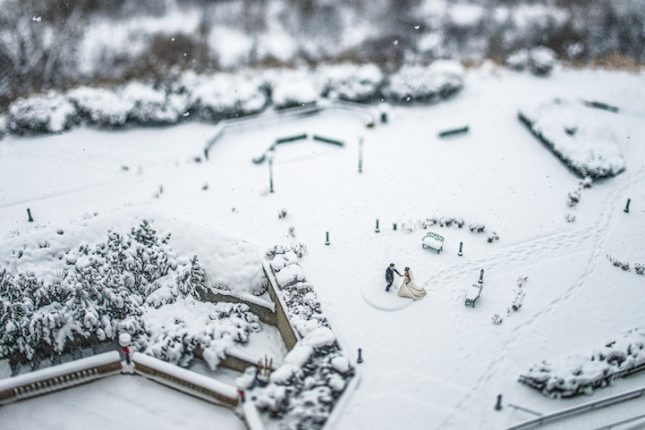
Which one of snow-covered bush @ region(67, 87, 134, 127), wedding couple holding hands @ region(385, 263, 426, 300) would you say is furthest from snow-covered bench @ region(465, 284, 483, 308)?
snow-covered bush @ region(67, 87, 134, 127)

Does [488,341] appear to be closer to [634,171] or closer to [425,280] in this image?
[425,280]

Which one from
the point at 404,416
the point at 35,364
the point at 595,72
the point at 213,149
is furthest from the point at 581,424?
the point at 595,72

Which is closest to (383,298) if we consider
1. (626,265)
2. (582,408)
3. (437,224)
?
(437,224)

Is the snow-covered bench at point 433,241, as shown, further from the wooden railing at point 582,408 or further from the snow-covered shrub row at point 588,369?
the wooden railing at point 582,408

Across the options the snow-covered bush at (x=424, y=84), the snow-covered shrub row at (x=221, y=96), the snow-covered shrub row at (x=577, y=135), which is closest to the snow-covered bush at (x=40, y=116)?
the snow-covered shrub row at (x=221, y=96)

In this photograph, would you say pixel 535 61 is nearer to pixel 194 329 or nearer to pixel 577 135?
pixel 577 135

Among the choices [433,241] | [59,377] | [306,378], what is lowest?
[59,377]
